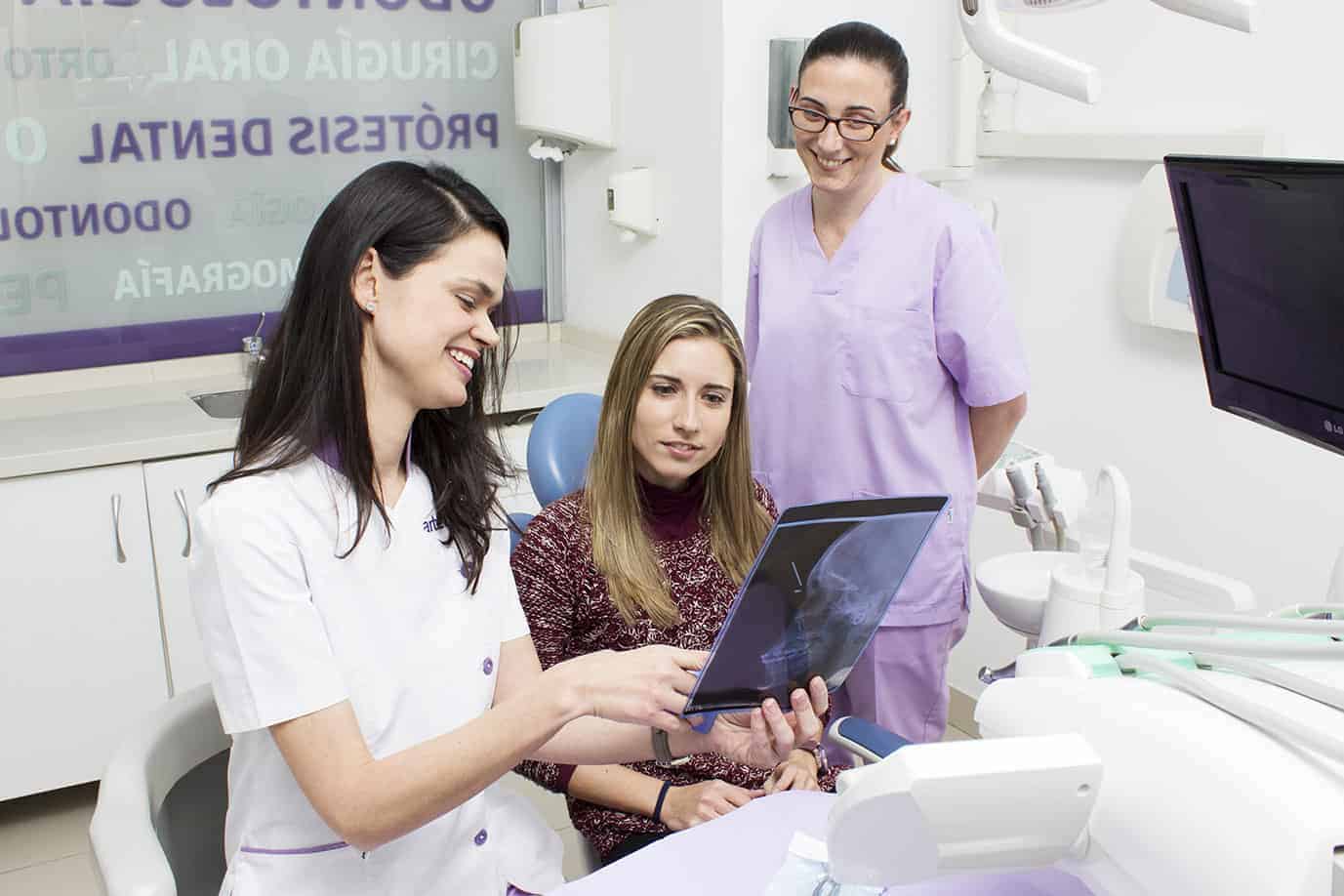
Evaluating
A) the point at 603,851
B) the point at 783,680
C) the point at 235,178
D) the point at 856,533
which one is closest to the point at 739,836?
the point at 783,680

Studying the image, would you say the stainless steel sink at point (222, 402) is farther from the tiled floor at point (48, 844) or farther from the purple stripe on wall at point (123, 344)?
the tiled floor at point (48, 844)

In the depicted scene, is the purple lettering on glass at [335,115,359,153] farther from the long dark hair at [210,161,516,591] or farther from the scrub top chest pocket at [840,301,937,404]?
the long dark hair at [210,161,516,591]

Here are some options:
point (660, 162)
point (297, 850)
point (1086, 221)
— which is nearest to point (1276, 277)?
point (297, 850)

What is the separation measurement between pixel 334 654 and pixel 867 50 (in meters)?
1.23

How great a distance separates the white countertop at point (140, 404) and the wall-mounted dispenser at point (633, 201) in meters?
0.36

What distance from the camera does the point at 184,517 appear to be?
2549 mm

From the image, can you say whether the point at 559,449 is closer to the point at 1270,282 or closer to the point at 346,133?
the point at 1270,282

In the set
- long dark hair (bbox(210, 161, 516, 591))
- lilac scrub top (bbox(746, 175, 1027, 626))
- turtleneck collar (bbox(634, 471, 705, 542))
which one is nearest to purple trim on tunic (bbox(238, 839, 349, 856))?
long dark hair (bbox(210, 161, 516, 591))

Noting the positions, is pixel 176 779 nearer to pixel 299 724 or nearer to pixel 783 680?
pixel 299 724

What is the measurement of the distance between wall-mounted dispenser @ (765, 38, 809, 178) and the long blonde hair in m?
1.07

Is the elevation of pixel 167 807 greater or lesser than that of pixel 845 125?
lesser

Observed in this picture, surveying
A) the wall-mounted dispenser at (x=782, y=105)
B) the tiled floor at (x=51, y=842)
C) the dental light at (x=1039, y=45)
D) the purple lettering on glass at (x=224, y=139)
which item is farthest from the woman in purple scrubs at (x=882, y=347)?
the purple lettering on glass at (x=224, y=139)

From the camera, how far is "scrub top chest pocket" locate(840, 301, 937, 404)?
1.96 metres

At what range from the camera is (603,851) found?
1565mm
